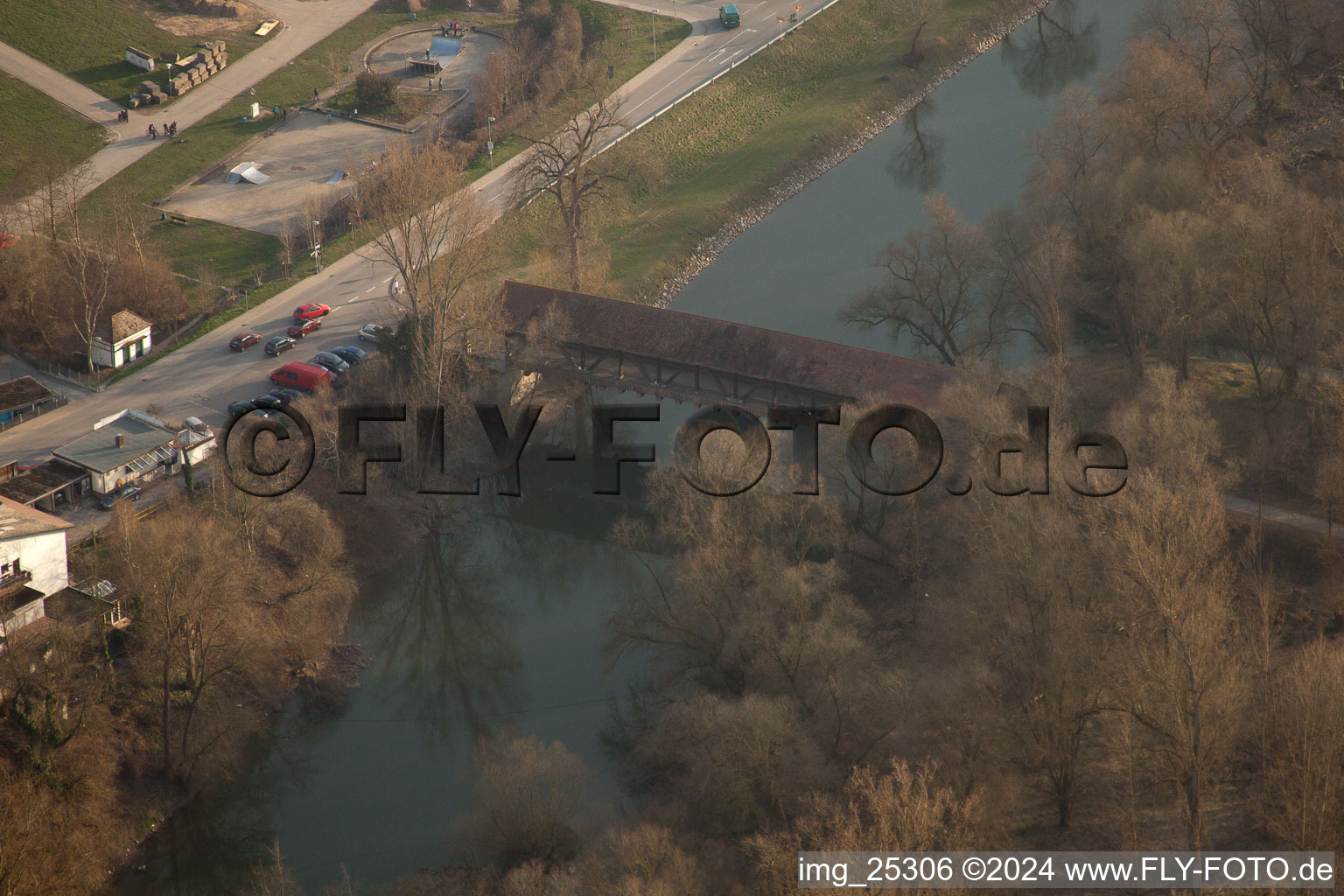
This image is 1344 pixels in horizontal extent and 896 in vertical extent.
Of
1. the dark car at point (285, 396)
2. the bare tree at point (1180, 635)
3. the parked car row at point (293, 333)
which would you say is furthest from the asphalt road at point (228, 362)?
the bare tree at point (1180, 635)

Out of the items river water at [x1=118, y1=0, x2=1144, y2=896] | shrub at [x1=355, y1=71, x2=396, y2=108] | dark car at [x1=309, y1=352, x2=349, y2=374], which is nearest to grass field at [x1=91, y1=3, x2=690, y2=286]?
shrub at [x1=355, y1=71, x2=396, y2=108]

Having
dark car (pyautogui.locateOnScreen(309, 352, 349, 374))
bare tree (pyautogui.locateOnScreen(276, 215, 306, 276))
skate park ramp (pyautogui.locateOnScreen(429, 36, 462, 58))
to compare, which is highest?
skate park ramp (pyautogui.locateOnScreen(429, 36, 462, 58))

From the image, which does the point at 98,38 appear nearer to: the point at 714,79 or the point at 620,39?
the point at 620,39

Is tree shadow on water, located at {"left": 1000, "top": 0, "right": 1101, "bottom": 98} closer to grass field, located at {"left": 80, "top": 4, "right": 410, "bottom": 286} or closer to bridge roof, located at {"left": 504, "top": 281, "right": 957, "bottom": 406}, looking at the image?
bridge roof, located at {"left": 504, "top": 281, "right": 957, "bottom": 406}

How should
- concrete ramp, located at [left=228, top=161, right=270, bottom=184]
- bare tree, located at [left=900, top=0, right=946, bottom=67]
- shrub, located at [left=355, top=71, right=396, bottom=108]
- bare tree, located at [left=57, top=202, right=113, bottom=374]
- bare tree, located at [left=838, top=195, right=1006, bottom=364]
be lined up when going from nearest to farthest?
bare tree, located at [left=838, top=195, right=1006, bottom=364] < bare tree, located at [left=57, top=202, right=113, bottom=374] < concrete ramp, located at [left=228, top=161, right=270, bottom=184] < shrub, located at [left=355, top=71, right=396, bottom=108] < bare tree, located at [left=900, top=0, right=946, bottom=67]

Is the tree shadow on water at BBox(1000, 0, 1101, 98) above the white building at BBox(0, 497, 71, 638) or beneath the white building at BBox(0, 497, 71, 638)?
above

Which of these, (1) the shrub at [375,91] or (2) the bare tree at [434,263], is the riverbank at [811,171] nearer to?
(2) the bare tree at [434,263]

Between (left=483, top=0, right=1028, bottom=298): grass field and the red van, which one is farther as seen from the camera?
(left=483, top=0, right=1028, bottom=298): grass field
